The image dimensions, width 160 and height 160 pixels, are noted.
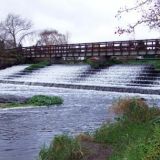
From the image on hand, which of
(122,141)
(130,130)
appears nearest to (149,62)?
(130,130)

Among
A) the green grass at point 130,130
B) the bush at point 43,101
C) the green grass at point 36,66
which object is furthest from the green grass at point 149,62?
the green grass at point 130,130

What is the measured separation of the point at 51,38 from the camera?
109000mm

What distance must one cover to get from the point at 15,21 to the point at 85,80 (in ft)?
171

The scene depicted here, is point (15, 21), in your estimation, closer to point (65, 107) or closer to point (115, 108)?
point (65, 107)

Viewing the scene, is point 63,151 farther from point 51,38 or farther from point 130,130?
point 51,38

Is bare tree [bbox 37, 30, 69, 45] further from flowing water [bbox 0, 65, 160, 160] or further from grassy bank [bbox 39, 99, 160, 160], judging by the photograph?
grassy bank [bbox 39, 99, 160, 160]

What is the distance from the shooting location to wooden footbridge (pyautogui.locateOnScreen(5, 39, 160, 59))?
152 ft

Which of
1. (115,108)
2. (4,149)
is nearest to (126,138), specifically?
(115,108)

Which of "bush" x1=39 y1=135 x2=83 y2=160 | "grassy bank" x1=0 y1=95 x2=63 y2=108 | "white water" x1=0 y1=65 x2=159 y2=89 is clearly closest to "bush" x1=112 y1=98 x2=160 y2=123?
"bush" x1=39 y1=135 x2=83 y2=160

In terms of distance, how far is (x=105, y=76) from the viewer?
4088 cm

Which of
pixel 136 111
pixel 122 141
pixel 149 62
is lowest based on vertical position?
pixel 149 62

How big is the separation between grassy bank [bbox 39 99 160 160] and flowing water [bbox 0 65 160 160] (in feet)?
5.83

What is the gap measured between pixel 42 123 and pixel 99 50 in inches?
1307

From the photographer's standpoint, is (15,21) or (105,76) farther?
(15,21)
